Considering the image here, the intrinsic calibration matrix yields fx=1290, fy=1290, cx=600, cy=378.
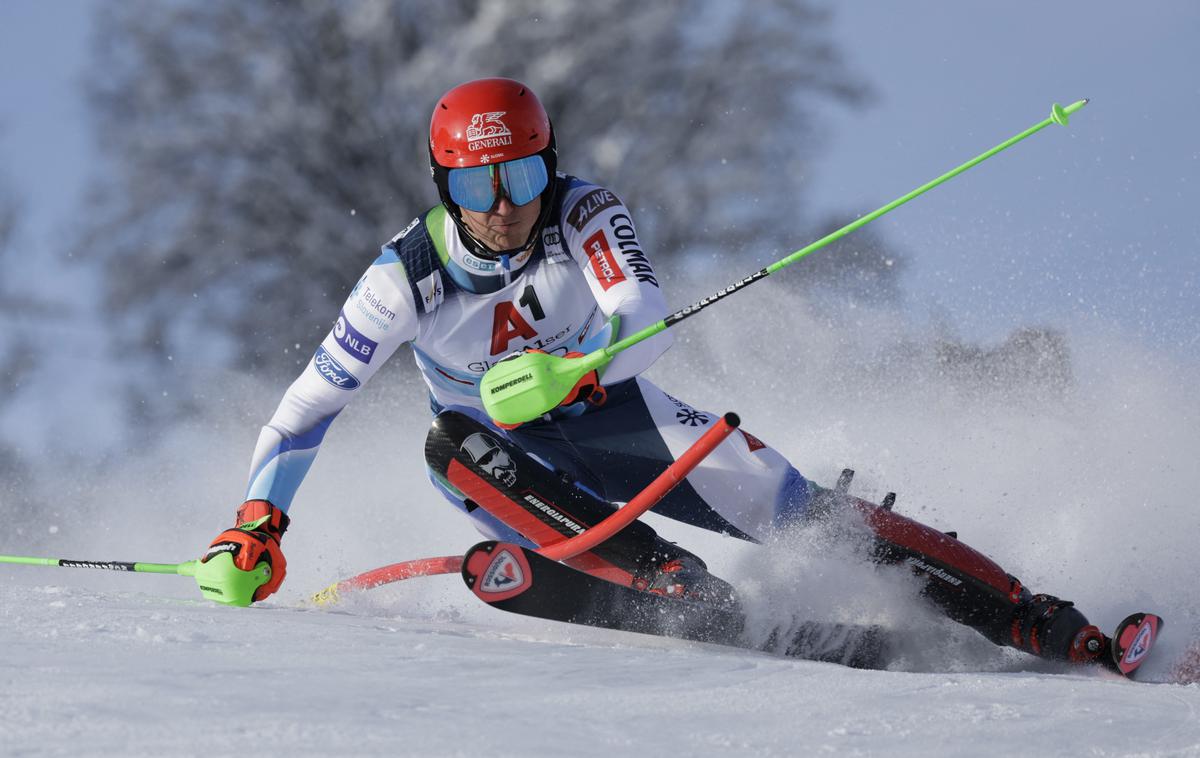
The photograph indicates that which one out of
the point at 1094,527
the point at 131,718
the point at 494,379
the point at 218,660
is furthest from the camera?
the point at 1094,527

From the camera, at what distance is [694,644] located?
3840 mm

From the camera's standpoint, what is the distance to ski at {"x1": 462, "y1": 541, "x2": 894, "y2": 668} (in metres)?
3.77

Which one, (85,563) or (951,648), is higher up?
(85,563)

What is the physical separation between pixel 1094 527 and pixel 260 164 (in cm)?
1260

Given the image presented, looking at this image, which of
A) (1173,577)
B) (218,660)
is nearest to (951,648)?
(1173,577)

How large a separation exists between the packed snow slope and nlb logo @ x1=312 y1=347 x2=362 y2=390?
2.36ft

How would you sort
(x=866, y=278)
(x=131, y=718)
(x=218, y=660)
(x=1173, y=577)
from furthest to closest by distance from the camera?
(x=866, y=278) → (x=1173, y=577) → (x=218, y=660) → (x=131, y=718)

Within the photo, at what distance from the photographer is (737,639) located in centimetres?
383

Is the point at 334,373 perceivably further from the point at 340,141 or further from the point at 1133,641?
the point at 340,141

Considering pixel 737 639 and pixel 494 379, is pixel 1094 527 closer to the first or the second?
pixel 737 639

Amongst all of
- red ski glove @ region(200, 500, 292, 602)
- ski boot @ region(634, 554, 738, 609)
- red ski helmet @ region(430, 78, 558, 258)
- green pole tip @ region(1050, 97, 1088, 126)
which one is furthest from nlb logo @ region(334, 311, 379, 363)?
green pole tip @ region(1050, 97, 1088, 126)

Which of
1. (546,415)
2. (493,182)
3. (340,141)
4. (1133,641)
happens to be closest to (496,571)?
(546,415)

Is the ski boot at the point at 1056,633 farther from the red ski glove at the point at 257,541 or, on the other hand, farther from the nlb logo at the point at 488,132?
the red ski glove at the point at 257,541

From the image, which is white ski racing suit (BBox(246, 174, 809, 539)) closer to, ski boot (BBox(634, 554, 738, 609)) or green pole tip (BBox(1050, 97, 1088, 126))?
ski boot (BBox(634, 554, 738, 609))
